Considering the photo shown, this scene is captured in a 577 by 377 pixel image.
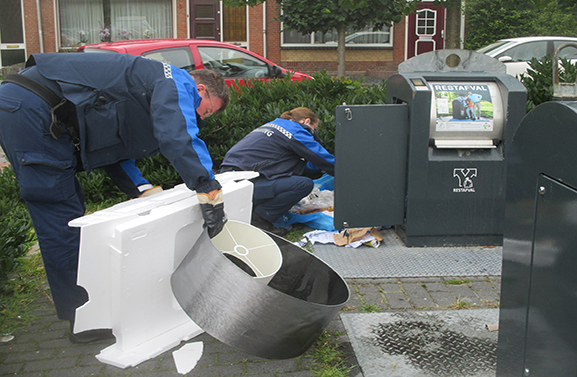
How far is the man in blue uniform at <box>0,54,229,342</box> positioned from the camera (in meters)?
2.57

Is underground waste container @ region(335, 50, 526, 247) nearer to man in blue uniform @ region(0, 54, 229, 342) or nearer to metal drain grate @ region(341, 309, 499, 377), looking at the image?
metal drain grate @ region(341, 309, 499, 377)

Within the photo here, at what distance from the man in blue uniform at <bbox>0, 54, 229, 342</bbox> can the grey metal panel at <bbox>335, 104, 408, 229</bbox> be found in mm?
1443

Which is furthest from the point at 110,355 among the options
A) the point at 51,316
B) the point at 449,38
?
the point at 449,38

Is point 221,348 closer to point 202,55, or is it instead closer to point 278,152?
point 278,152

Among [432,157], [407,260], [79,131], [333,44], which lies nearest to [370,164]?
[432,157]

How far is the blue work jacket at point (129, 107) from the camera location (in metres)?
2.54

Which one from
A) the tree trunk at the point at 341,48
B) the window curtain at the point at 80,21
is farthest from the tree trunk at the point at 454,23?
the window curtain at the point at 80,21

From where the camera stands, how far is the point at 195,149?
2564mm

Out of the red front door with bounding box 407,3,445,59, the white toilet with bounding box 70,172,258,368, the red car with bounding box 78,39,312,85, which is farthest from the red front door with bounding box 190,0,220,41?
the white toilet with bounding box 70,172,258,368

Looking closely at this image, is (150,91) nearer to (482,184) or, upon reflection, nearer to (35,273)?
(35,273)

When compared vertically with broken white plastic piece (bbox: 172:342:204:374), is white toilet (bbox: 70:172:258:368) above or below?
above

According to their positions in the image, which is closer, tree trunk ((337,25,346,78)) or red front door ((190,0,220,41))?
tree trunk ((337,25,346,78))

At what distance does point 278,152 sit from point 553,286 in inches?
120

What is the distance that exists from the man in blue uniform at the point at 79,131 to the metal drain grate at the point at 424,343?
0.99 metres
